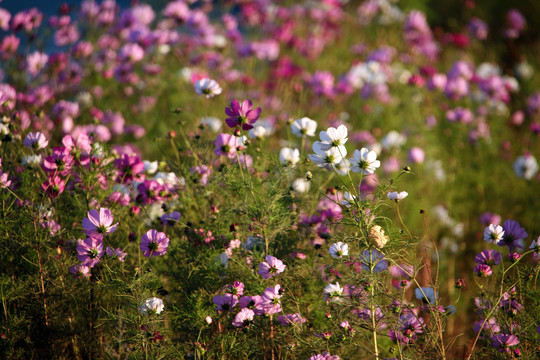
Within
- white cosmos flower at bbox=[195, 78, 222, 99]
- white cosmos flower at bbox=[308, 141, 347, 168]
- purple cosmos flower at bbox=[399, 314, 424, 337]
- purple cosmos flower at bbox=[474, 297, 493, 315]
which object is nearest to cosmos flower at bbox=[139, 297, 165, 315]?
white cosmos flower at bbox=[308, 141, 347, 168]

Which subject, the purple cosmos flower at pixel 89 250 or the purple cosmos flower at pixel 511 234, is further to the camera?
the purple cosmos flower at pixel 511 234

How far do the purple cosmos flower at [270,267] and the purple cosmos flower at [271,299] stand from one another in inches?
1.7

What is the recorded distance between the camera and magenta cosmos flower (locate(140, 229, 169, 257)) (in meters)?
1.47

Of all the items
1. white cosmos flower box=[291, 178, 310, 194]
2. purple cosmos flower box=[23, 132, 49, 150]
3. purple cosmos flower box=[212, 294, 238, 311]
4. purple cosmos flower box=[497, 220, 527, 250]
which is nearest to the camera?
purple cosmos flower box=[212, 294, 238, 311]

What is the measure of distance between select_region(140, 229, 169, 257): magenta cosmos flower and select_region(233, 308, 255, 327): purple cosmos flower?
33 centimetres

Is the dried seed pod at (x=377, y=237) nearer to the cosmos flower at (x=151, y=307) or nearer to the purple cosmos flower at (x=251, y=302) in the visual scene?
the purple cosmos flower at (x=251, y=302)

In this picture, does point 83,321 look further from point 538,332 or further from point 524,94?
point 524,94

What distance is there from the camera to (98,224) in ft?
4.64

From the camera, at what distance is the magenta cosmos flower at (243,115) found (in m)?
1.55

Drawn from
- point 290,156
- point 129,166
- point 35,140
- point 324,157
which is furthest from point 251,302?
point 35,140

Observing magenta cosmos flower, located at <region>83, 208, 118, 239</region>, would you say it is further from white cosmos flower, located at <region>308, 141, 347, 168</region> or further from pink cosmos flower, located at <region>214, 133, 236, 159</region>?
white cosmos flower, located at <region>308, 141, 347, 168</region>

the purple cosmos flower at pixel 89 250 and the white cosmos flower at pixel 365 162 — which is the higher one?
the white cosmos flower at pixel 365 162

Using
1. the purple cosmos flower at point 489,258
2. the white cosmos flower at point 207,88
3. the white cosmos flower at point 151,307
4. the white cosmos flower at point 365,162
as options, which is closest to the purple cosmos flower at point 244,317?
the white cosmos flower at point 151,307

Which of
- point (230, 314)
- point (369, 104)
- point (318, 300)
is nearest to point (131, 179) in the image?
point (230, 314)
